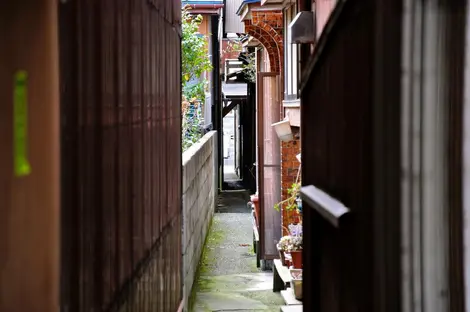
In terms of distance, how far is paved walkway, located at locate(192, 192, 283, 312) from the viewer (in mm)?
12242

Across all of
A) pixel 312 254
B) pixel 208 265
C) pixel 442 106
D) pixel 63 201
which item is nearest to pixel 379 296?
pixel 442 106

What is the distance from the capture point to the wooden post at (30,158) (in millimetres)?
2633

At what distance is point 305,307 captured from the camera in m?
5.43

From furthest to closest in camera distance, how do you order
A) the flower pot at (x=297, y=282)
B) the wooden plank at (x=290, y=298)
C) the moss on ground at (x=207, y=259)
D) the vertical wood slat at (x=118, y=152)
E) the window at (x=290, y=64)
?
the moss on ground at (x=207, y=259), the window at (x=290, y=64), the flower pot at (x=297, y=282), the wooden plank at (x=290, y=298), the vertical wood slat at (x=118, y=152)

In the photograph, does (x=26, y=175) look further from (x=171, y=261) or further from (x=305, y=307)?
(x=171, y=261)

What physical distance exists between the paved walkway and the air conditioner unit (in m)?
6.17

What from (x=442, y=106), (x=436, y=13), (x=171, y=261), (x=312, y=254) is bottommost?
(x=171, y=261)

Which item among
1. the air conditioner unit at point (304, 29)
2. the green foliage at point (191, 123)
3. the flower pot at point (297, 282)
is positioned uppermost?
the air conditioner unit at point (304, 29)

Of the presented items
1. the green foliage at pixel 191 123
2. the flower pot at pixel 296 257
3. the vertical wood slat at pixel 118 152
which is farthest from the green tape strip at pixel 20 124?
the green foliage at pixel 191 123

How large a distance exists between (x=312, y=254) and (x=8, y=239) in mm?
2707

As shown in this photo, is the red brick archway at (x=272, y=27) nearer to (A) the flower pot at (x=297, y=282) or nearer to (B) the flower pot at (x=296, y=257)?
(B) the flower pot at (x=296, y=257)

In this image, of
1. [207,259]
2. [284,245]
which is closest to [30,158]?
[284,245]

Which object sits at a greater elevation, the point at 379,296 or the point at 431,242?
the point at 431,242

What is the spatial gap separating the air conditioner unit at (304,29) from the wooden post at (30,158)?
371cm
